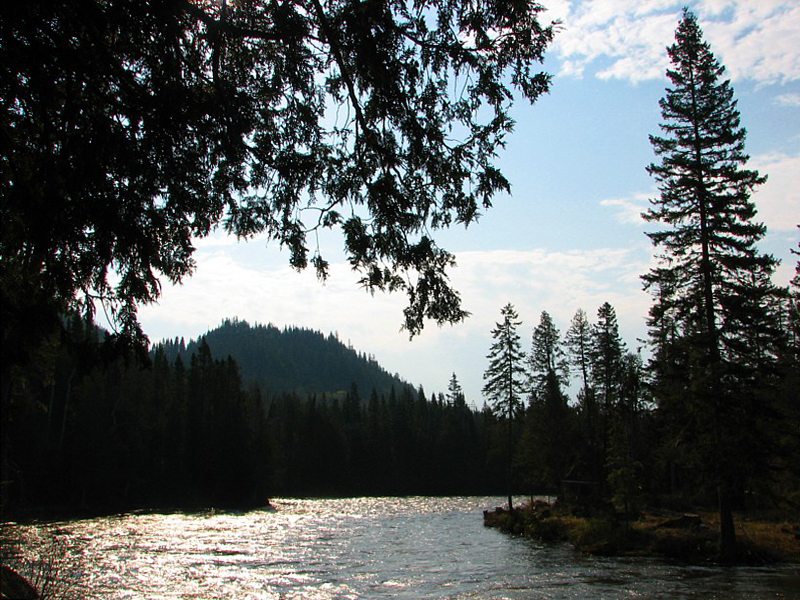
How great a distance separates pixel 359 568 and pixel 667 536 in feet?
45.3

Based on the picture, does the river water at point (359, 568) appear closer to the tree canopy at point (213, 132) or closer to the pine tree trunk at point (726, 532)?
the pine tree trunk at point (726, 532)

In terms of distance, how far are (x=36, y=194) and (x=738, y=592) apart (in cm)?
1971

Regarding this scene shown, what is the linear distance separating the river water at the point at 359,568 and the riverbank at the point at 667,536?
1347 mm

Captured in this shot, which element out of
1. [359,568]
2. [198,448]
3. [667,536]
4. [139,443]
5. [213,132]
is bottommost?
[359,568]

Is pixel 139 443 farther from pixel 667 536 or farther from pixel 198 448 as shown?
pixel 667 536

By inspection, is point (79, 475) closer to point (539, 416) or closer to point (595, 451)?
point (539, 416)

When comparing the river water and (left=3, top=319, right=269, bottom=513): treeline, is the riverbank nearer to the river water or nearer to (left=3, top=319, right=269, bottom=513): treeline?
the river water

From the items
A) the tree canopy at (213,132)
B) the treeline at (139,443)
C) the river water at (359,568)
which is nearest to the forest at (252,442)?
the treeline at (139,443)

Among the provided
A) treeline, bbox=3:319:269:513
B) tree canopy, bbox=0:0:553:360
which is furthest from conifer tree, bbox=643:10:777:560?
treeline, bbox=3:319:269:513

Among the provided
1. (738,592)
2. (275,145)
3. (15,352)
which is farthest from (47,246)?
(738,592)

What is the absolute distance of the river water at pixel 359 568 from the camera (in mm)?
17875

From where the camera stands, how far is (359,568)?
23.0 metres

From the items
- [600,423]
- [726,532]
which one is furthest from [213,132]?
[600,423]

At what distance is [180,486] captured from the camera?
214 feet
